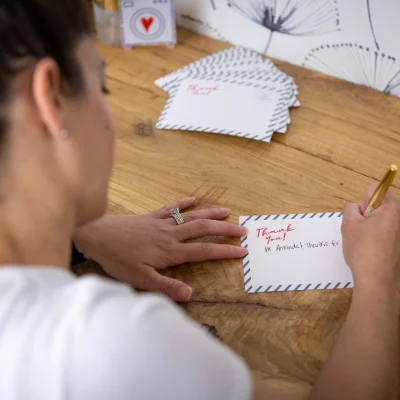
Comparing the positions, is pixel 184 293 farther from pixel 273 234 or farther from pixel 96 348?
pixel 96 348

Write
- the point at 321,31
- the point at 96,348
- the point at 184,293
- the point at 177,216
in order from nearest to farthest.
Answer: the point at 96,348, the point at 184,293, the point at 177,216, the point at 321,31

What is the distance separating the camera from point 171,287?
74 centimetres

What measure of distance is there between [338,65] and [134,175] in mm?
492

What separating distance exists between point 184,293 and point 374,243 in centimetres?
27

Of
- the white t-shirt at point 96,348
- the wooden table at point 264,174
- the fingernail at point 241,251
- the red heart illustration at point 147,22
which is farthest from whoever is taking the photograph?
the red heart illustration at point 147,22

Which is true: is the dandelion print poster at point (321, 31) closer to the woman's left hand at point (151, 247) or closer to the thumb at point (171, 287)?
the woman's left hand at point (151, 247)

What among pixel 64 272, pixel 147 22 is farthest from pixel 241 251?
pixel 147 22

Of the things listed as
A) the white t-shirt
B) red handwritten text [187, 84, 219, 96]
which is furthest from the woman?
red handwritten text [187, 84, 219, 96]

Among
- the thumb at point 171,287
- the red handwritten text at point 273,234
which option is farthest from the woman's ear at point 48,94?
the red handwritten text at point 273,234

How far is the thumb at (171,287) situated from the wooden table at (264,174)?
18 millimetres

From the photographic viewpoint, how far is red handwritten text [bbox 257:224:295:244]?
0.82 metres

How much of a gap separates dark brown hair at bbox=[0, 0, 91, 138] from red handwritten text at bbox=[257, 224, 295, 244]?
427 millimetres

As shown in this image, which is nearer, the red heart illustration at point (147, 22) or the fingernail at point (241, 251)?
the fingernail at point (241, 251)

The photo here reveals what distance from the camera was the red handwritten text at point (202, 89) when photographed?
1.08 meters
